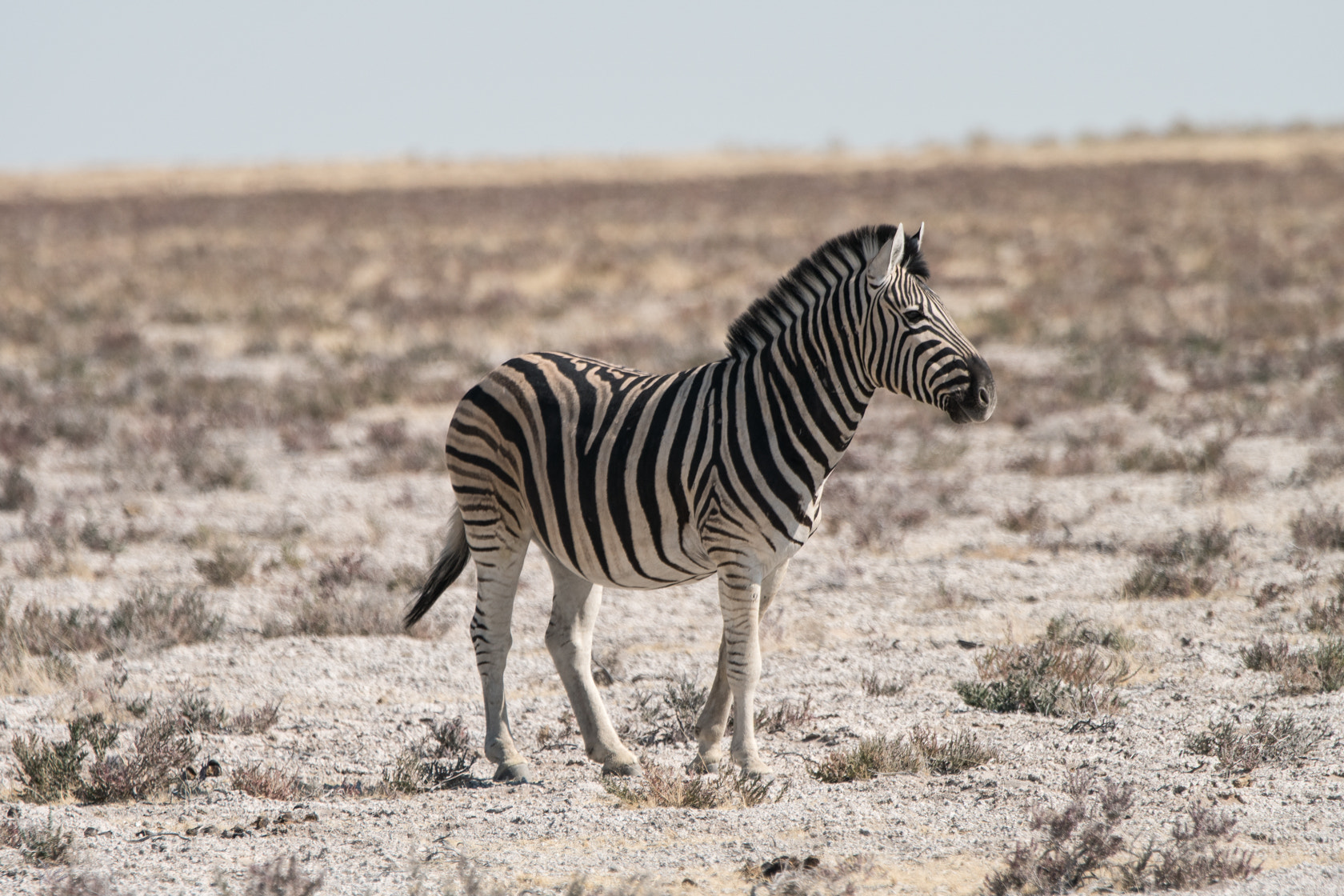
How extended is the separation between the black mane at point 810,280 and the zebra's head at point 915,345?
4cm

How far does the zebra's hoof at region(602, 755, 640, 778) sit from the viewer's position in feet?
18.5

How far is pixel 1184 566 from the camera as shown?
8.41 m

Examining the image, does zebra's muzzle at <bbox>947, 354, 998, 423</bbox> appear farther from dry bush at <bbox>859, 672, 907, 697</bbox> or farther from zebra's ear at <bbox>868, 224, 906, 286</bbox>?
dry bush at <bbox>859, 672, 907, 697</bbox>

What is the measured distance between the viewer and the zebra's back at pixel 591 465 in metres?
5.43

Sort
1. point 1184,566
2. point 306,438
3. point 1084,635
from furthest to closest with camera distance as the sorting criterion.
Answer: point 306,438 < point 1184,566 < point 1084,635

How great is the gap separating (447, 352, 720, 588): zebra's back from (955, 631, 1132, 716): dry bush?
70.0 inches

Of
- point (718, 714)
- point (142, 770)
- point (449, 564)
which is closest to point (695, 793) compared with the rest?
point (718, 714)

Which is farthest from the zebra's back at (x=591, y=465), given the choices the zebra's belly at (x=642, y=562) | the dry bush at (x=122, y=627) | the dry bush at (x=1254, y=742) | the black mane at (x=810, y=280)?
the dry bush at (x=122, y=627)

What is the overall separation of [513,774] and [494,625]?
648 mm

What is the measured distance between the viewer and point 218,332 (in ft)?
67.7

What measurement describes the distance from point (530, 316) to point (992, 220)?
17925 millimetres

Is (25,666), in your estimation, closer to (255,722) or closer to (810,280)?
(255,722)

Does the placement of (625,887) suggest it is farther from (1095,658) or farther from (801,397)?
(1095,658)

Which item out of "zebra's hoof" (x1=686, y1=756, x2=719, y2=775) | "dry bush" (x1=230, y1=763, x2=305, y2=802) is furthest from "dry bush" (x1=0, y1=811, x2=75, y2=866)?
"zebra's hoof" (x1=686, y1=756, x2=719, y2=775)
